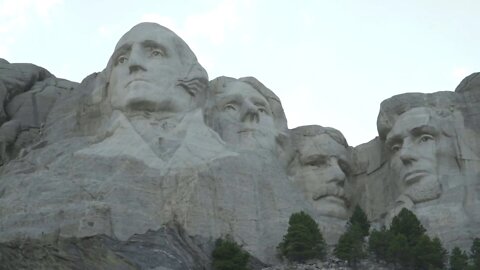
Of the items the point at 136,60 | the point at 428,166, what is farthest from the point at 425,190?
the point at 136,60

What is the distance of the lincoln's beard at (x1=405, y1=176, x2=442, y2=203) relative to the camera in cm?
2755

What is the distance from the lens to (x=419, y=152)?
2806 cm

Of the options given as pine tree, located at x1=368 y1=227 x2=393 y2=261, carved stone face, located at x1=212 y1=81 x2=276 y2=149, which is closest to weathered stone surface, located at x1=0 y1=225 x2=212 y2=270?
pine tree, located at x1=368 y1=227 x2=393 y2=261

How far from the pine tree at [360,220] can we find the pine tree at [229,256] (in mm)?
2411

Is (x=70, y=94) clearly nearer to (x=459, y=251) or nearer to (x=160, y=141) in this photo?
(x=160, y=141)

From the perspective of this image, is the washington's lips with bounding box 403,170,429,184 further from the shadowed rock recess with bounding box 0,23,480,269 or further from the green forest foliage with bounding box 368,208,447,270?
the green forest foliage with bounding box 368,208,447,270

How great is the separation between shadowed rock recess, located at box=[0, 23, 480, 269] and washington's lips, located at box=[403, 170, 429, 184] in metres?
0.02

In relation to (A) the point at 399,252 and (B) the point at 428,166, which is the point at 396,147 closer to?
(B) the point at 428,166

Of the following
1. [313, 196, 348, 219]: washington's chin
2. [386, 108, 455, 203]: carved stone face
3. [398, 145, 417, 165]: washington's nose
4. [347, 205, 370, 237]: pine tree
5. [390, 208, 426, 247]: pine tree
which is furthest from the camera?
[313, 196, 348, 219]: washington's chin

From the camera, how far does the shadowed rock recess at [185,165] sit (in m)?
25.0

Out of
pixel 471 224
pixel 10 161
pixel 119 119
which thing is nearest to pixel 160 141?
pixel 119 119

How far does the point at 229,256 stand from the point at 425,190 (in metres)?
4.32

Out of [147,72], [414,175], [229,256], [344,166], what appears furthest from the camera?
[344,166]

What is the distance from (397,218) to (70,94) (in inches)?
252
